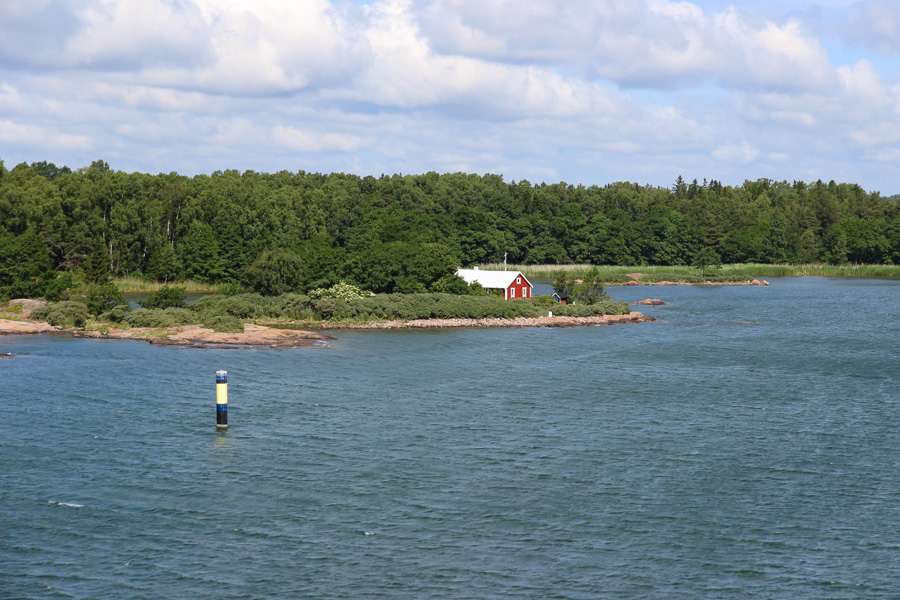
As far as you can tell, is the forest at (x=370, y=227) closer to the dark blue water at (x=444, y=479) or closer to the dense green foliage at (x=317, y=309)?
the dense green foliage at (x=317, y=309)

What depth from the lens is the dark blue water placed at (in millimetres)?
17797

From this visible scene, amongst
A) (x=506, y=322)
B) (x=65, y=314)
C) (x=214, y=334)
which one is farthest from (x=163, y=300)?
(x=506, y=322)

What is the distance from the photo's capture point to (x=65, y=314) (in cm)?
6075

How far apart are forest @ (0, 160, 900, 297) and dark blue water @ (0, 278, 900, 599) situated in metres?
31.7

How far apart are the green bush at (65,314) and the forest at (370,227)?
37.0ft

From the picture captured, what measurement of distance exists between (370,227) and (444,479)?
8860cm

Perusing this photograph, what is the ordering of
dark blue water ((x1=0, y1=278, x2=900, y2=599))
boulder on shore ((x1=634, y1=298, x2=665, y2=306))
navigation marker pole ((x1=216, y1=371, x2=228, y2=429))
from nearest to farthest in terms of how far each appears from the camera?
dark blue water ((x1=0, y1=278, x2=900, y2=599)), navigation marker pole ((x1=216, y1=371, x2=228, y2=429)), boulder on shore ((x1=634, y1=298, x2=665, y2=306))

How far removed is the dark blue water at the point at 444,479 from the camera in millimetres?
17797

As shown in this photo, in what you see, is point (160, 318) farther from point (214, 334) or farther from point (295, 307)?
point (295, 307)

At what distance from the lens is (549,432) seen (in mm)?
30922

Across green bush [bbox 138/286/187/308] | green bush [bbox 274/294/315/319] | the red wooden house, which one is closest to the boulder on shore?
the red wooden house

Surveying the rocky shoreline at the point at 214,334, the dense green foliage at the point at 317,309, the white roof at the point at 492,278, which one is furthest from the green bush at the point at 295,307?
the white roof at the point at 492,278

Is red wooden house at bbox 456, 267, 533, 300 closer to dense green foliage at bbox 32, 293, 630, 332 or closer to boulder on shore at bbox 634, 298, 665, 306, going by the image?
dense green foliage at bbox 32, 293, 630, 332

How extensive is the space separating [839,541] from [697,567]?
4.10 m
